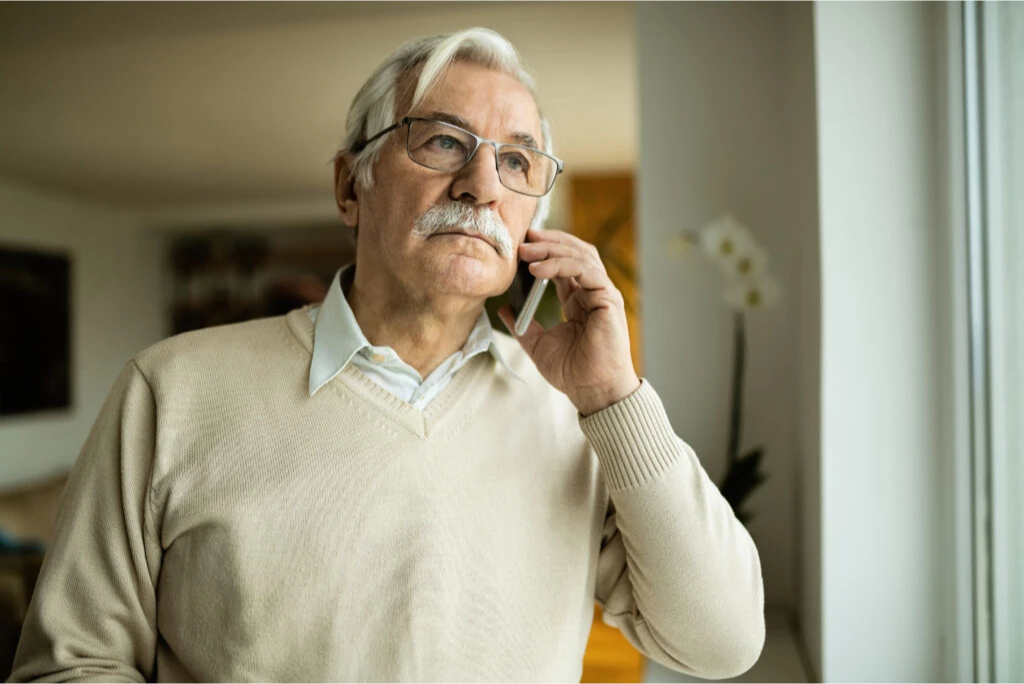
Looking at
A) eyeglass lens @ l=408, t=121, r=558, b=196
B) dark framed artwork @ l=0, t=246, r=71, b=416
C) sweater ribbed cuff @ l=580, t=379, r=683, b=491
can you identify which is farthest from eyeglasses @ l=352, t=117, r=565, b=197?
dark framed artwork @ l=0, t=246, r=71, b=416

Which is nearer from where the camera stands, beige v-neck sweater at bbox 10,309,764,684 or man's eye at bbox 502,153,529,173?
beige v-neck sweater at bbox 10,309,764,684

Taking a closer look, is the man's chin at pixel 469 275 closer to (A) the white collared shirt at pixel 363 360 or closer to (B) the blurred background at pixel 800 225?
(A) the white collared shirt at pixel 363 360

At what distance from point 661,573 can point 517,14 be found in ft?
6.80

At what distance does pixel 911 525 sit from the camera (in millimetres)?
1179

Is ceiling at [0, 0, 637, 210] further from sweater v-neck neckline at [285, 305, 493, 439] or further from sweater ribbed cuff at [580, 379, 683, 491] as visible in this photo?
sweater ribbed cuff at [580, 379, 683, 491]

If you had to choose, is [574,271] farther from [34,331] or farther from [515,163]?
[34,331]

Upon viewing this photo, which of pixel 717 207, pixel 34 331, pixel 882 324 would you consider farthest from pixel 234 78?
pixel 34 331

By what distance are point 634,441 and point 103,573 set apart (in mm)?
671

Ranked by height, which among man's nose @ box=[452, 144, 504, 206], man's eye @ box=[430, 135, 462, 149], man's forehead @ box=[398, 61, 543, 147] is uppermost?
man's forehead @ box=[398, 61, 543, 147]

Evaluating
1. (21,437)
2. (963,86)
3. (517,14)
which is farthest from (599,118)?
(21,437)

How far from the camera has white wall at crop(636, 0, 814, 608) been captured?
6.08 ft

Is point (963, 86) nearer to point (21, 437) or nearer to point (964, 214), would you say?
point (964, 214)

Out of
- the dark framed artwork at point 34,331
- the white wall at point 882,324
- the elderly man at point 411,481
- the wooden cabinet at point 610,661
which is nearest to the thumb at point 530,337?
the elderly man at point 411,481

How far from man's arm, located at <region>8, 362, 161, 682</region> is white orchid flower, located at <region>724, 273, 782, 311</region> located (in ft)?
4.29
